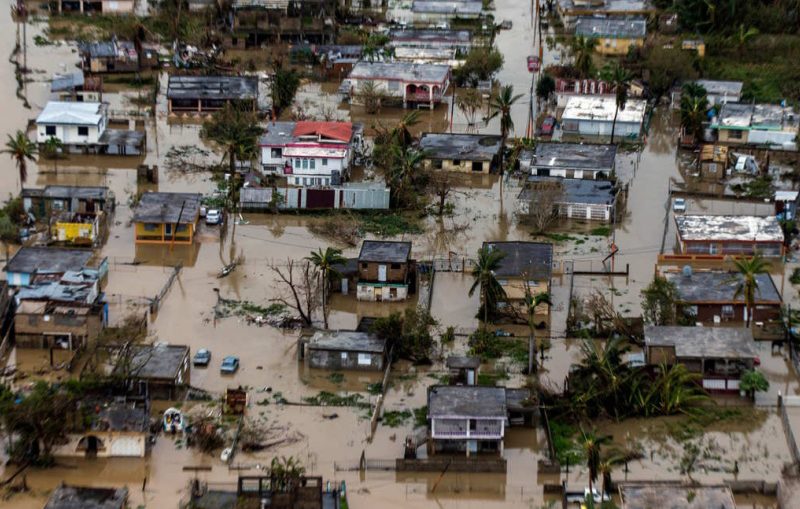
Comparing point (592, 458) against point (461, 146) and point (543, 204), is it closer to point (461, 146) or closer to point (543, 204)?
point (543, 204)

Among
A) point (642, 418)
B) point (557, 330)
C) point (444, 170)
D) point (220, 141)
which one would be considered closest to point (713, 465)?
point (642, 418)

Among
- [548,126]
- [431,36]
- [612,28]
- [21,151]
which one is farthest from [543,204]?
[612,28]

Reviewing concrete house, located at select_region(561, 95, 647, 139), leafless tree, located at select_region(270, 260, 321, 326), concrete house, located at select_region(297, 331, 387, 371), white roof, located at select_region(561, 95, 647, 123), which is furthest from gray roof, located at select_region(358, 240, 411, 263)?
white roof, located at select_region(561, 95, 647, 123)

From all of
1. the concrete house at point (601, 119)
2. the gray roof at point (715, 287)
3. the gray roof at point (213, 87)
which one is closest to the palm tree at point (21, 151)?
the gray roof at point (213, 87)

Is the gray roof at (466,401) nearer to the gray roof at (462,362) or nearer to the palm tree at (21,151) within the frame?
the gray roof at (462,362)

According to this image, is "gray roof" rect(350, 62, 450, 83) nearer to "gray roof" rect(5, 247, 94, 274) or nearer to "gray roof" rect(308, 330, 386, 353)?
"gray roof" rect(5, 247, 94, 274)

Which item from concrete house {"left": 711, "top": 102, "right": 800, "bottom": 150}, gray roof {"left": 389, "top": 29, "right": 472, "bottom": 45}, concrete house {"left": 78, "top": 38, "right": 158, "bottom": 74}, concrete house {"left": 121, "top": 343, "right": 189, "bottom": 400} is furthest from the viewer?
gray roof {"left": 389, "top": 29, "right": 472, "bottom": 45}
